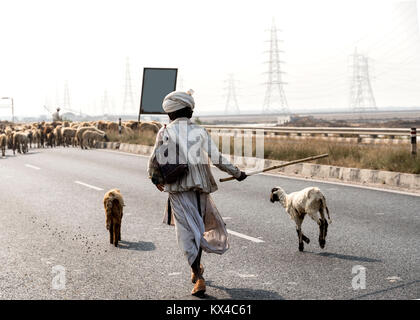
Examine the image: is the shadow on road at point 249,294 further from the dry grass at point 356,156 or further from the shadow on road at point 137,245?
the dry grass at point 356,156

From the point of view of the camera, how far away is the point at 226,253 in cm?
762

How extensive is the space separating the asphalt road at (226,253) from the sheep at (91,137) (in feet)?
61.7

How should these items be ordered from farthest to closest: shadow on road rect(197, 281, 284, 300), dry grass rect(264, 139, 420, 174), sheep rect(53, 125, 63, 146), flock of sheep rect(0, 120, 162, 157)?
sheep rect(53, 125, 63, 146) → flock of sheep rect(0, 120, 162, 157) → dry grass rect(264, 139, 420, 174) → shadow on road rect(197, 281, 284, 300)

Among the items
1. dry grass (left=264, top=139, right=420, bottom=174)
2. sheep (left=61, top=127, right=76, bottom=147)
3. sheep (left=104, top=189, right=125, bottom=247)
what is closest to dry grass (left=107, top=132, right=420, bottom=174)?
dry grass (left=264, top=139, right=420, bottom=174)

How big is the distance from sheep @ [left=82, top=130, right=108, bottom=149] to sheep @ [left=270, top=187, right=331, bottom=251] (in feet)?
84.0

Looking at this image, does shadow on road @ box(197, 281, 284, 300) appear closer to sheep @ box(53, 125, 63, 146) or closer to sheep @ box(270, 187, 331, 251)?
sheep @ box(270, 187, 331, 251)

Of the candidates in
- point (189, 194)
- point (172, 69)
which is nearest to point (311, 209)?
point (189, 194)

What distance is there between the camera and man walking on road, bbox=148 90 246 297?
19.1ft

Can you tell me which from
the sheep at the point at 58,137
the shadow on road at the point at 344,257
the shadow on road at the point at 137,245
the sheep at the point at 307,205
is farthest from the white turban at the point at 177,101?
the sheep at the point at 58,137

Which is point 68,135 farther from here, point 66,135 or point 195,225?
point 195,225

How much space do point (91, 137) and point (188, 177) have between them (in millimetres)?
27236

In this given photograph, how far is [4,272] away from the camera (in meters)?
6.84

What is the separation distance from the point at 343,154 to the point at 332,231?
30.2ft

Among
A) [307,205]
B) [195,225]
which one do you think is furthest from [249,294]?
[307,205]
